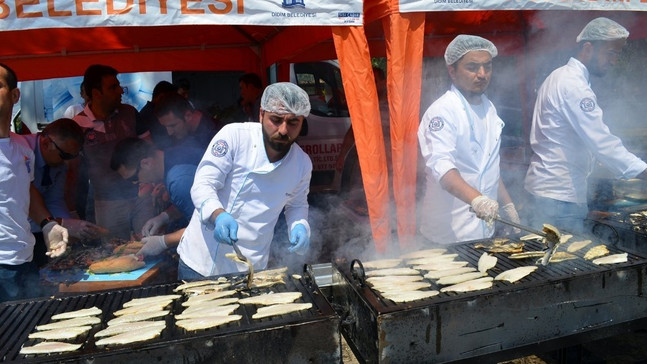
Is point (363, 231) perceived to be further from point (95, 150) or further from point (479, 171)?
point (95, 150)

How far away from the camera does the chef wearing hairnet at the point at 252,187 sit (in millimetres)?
2623

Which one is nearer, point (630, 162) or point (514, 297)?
point (514, 297)

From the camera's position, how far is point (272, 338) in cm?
184

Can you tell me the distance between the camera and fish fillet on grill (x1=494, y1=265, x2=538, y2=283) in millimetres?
2232

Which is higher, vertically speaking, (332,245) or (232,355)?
(232,355)

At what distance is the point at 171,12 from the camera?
3467mm

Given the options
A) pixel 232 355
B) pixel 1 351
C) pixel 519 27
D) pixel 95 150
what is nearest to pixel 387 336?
pixel 232 355

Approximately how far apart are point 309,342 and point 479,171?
6.15 feet

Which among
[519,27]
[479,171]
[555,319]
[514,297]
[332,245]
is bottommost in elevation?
[332,245]

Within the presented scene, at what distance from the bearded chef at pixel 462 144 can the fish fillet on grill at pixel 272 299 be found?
1.27 metres

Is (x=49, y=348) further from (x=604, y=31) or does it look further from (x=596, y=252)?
(x=604, y=31)

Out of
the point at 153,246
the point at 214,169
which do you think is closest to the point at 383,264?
the point at 214,169

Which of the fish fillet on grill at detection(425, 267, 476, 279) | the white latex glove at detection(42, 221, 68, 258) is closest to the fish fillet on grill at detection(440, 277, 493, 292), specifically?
the fish fillet on grill at detection(425, 267, 476, 279)

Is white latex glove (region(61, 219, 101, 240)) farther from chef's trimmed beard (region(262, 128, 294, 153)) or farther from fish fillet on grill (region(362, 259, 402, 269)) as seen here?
fish fillet on grill (region(362, 259, 402, 269))
